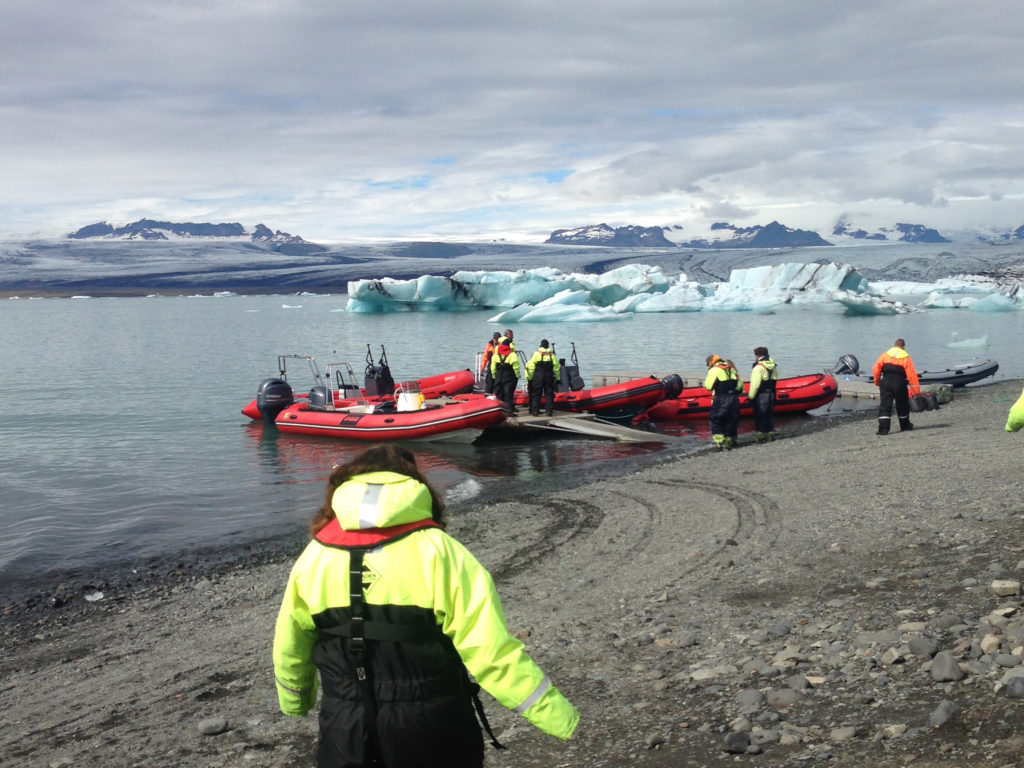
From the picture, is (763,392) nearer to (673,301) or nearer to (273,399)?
(273,399)

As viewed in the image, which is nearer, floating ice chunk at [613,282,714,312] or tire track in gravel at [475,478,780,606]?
tire track in gravel at [475,478,780,606]

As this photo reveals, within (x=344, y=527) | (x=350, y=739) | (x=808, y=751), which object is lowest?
(x=808, y=751)

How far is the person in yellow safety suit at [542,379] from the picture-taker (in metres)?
14.6

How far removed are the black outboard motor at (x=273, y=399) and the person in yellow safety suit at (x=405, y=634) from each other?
50.5ft

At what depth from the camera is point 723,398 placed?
39.9 feet

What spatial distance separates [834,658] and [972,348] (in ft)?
106

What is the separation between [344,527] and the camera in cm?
208

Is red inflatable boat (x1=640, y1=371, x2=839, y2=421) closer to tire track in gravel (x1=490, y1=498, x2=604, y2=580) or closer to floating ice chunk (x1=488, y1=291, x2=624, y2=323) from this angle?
tire track in gravel (x1=490, y1=498, x2=604, y2=580)

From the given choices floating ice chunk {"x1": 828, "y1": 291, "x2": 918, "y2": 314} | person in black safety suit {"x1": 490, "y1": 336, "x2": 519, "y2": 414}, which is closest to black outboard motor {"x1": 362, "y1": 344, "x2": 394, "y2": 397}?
person in black safety suit {"x1": 490, "y1": 336, "x2": 519, "y2": 414}

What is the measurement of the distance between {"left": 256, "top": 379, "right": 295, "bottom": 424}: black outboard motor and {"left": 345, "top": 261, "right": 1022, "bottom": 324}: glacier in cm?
2927

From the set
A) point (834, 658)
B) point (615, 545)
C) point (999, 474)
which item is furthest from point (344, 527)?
point (999, 474)

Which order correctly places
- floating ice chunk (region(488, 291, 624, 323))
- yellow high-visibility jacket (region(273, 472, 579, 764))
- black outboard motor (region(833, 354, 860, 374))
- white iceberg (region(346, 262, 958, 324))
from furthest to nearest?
white iceberg (region(346, 262, 958, 324)) → floating ice chunk (region(488, 291, 624, 323)) → black outboard motor (region(833, 354, 860, 374)) → yellow high-visibility jacket (region(273, 472, 579, 764))

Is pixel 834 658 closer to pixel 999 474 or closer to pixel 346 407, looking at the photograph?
pixel 999 474

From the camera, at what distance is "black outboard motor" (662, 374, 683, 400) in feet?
53.0
